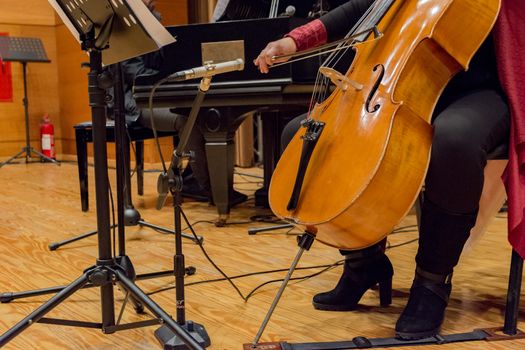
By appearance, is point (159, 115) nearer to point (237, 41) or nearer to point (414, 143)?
point (237, 41)

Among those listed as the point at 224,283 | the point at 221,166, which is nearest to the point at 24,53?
the point at 221,166

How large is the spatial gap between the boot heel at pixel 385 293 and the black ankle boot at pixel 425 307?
0.16 m

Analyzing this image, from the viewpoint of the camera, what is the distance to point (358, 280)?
53.4 inches

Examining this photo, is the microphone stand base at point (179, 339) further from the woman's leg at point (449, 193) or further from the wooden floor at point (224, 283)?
the woman's leg at point (449, 193)

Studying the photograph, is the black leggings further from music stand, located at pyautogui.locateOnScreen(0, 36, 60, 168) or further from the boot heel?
music stand, located at pyautogui.locateOnScreen(0, 36, 60, 168)

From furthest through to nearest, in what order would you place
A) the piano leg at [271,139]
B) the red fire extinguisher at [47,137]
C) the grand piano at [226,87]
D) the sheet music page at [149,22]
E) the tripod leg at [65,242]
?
1. the red fire extinguisher at [47,137]
2. the piano leg at [271,139]
3. the grand piano at [226,87]
4. the tripod leg at [65,242]
5. the sheet music page at [149,22]

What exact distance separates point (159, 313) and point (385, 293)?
58 cm

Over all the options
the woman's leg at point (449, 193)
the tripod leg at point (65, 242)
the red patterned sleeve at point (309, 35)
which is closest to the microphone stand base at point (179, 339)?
the woman's leg at point (449, 193)

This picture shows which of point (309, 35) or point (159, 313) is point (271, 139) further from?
point (159, 313)

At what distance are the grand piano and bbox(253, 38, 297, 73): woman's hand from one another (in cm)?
81

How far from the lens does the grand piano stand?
6.98 ft

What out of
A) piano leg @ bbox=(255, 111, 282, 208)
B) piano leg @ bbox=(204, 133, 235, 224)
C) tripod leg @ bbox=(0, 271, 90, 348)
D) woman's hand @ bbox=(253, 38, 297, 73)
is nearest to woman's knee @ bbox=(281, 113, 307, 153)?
woman's hand @ bbox=(253, 38, 297, 73)

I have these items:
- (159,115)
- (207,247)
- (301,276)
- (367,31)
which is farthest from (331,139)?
(159,115)

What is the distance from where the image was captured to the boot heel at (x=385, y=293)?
54.3 inches
